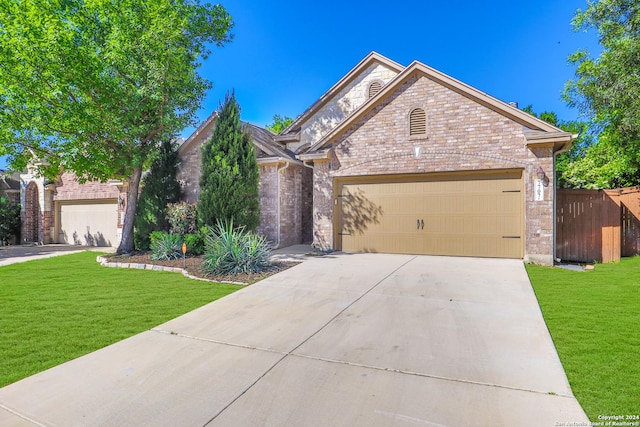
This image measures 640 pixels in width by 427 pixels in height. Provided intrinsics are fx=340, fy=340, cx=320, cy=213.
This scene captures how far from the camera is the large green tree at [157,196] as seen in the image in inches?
499

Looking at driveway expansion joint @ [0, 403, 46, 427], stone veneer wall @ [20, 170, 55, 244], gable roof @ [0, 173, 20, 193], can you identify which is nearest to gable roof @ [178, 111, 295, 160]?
stone veneer wall @ [20, 170, 55, 244]

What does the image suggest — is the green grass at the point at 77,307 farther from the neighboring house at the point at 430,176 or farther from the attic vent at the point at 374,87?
the attic vent at the point at 374,87

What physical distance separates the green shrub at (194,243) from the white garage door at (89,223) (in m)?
7.57

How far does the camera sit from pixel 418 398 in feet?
9.62

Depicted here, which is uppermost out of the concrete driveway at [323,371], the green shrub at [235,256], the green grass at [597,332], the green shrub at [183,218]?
the green shrub at [183,218]

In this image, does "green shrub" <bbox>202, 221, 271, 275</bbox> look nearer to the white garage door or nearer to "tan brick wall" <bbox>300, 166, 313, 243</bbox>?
"tan brick wall" <bbox>300, 166, 313, 243</bbox>

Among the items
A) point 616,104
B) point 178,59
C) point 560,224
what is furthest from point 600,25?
point 178,59

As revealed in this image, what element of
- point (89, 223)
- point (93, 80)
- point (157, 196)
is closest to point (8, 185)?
point (89, 223)

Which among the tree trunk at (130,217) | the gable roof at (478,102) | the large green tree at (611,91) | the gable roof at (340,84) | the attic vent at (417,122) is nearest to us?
the gable roof at (478,102)

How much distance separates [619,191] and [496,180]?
347cm

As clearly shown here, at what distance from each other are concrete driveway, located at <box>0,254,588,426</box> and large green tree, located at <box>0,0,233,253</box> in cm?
822

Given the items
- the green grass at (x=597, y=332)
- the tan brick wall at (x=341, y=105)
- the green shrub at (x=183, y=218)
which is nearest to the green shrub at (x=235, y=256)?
the green shrub at (x=183, y=218)

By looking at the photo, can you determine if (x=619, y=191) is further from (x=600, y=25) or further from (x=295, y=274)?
(x=295, y=274)

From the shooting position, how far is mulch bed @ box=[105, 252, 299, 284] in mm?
7773
